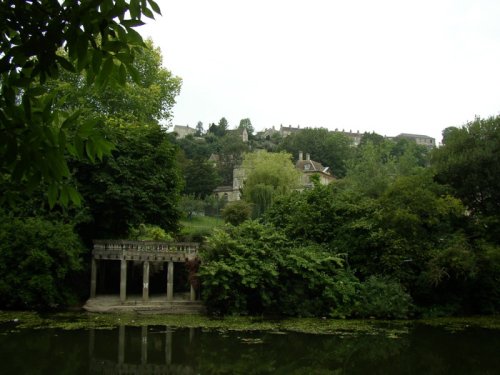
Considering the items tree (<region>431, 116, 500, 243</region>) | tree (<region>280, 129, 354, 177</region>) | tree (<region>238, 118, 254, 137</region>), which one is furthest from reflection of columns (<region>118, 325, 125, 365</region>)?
tree (<region>238, 118, 254, 137</region>)

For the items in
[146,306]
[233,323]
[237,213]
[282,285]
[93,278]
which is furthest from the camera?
[237,213]

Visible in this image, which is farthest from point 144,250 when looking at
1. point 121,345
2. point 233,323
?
point 121,345

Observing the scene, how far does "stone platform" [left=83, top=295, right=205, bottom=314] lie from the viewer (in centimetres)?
2045

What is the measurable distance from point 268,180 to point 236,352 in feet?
123

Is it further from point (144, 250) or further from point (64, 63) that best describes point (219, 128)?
Answer: point (64, 63)

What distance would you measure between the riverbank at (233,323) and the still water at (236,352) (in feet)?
2.47

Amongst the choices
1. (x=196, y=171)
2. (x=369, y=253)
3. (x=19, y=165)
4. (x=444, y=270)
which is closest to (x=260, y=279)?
(x=369, y=253)

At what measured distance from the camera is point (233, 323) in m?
18.5

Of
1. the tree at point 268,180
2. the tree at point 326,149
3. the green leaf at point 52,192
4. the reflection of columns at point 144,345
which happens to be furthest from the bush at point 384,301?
the tree at point 326,149

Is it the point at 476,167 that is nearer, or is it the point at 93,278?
the point at 93,278

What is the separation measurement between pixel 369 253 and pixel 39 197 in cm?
1525

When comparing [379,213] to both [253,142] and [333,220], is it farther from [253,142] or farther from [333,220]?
[253,142]

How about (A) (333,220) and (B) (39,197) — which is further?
(A) (333,220)

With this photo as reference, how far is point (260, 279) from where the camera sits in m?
20.5
